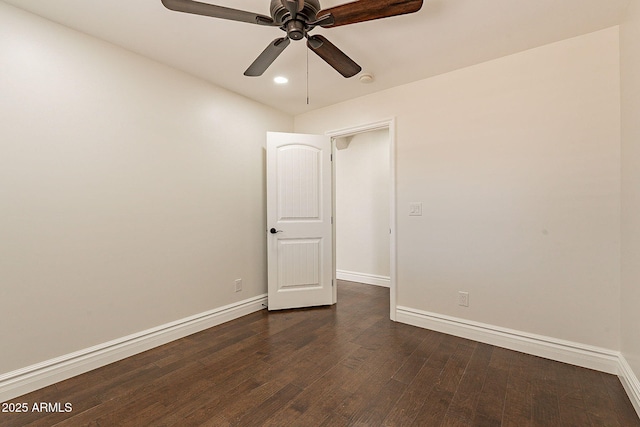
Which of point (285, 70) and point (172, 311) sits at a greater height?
point (285, 70)

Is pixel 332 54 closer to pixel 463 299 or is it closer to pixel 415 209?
pixel 415 209

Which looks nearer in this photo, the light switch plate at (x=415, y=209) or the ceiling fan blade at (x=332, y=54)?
the ceiling fan blade at (x=332, y=54)

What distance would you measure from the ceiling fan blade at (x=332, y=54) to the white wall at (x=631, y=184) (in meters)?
1.70

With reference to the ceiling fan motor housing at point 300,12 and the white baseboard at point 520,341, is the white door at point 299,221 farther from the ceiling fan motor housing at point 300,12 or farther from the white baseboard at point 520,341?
the ceiling fan motor housing at point 300,12

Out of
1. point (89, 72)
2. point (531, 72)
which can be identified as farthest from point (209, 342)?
A: point (531, 72)

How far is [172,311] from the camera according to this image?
8.46 feet

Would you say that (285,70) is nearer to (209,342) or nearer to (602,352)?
(209,342)

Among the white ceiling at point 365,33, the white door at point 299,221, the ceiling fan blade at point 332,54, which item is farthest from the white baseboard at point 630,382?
the ceiling fan blade at point 332,54

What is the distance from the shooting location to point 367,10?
4.77 ft

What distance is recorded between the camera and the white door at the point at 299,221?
3293 mm

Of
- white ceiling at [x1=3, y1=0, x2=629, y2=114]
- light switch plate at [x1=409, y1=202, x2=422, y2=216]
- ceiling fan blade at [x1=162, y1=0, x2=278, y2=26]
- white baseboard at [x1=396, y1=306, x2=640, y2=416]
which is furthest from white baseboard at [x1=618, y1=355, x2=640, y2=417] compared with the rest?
ceiling fan blade at [x1=162, y1=0, x2=278, y2=26]

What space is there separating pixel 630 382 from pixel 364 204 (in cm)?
327

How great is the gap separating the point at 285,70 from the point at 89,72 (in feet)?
5.01

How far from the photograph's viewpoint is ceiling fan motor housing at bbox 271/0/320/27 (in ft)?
5.02
